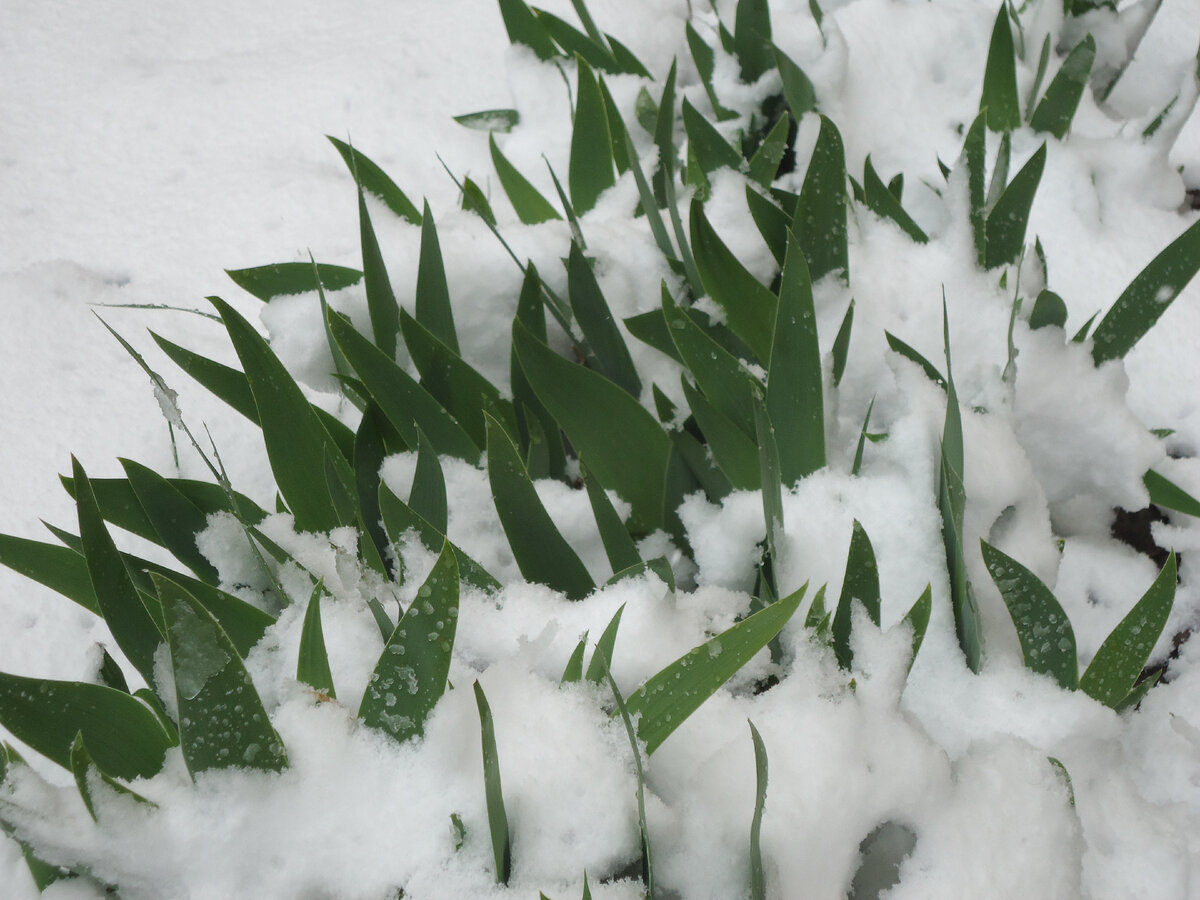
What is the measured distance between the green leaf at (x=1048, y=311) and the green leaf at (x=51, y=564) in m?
0.72

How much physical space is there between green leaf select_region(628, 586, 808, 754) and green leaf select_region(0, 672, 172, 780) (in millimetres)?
273

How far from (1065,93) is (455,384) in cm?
72

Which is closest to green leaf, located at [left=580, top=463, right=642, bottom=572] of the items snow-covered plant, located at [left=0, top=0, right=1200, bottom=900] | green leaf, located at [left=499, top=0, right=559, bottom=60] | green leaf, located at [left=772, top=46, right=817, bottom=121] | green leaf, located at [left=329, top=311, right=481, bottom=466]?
snow-covered plant, located at [left=0, top=0, right=1200, bottom=900]

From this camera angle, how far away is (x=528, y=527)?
2.02 feet

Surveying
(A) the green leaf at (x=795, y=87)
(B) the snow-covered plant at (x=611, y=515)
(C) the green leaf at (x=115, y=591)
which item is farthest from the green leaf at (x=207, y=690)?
(A) the green leaf at (x=795, y=87)

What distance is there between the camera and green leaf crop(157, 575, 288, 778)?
0.45 meters

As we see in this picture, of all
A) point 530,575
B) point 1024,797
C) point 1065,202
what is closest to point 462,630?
point 530,575

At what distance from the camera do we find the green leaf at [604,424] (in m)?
0.65

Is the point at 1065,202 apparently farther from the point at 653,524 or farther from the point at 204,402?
the point at 204,402

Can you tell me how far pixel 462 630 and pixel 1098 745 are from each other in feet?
1.33

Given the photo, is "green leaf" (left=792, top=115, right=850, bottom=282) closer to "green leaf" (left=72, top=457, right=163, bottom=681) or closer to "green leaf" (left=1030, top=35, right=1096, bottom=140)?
"green leaf" (left=1030, top=35, right=1096, bottom=140)

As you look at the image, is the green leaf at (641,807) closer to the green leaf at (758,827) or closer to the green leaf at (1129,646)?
the green leaf at (758,827)

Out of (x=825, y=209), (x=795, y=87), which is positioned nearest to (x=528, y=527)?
(x=825, y=209)

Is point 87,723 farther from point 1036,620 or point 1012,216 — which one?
point 1012,216
